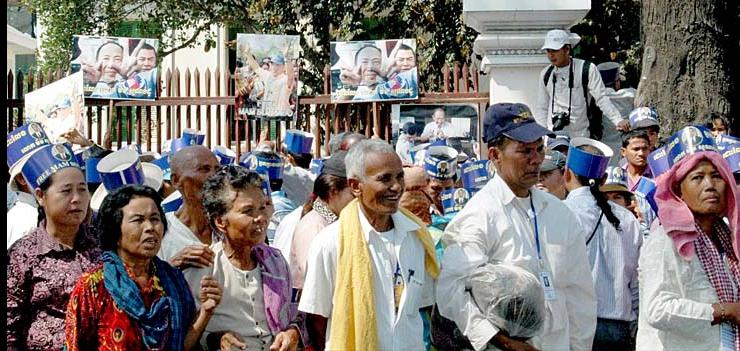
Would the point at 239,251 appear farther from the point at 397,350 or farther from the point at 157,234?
the point at 397,350

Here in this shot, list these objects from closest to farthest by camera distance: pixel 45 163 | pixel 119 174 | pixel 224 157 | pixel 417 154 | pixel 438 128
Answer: pixel 45 163
pixel 119 174
pixel 224 157
pixel 417 154
pixel 438 128

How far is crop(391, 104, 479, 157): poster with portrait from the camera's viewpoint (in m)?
10.1

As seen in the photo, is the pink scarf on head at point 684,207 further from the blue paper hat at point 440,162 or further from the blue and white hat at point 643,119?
the blue and white hat at point 643,119

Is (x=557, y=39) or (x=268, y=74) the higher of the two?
(x=557, y=39)

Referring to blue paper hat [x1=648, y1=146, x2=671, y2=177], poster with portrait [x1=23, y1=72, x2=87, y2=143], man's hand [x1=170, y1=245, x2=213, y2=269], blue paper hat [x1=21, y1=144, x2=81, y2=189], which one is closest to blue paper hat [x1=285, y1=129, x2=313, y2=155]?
poster with portrait [x1=23, y1=72, x2=87, y2=143]

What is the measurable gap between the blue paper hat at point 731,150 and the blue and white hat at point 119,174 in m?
3.34

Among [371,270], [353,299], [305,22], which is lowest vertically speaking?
[353,299]

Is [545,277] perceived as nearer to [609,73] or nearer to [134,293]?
[134,293]

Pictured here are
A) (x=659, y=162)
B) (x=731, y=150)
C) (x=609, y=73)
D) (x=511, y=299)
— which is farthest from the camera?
(x=609, y=73)

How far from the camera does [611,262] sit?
20.0ft

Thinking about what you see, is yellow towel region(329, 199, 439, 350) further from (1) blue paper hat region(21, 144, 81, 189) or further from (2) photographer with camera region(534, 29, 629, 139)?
(2) photographer with camera region(534, 29, 629, 139)

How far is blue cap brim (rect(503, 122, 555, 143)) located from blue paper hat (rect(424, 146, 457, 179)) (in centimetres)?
227

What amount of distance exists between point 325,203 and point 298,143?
2.92 metres

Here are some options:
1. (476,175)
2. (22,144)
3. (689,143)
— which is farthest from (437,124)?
(22,144)
